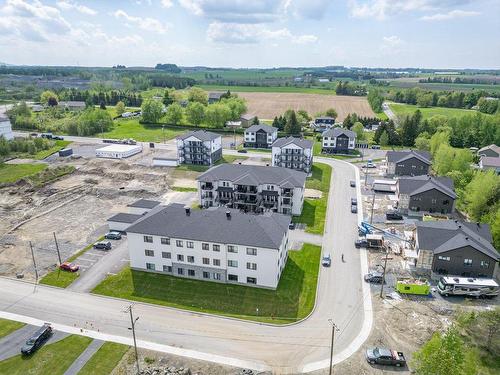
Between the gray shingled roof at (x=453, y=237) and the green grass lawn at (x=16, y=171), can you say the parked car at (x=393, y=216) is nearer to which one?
the gray shingled roof at (x=453, y=237)

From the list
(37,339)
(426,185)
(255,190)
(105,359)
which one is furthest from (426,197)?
(37,339)

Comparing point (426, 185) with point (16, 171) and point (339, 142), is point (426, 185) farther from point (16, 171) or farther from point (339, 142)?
point (16, 171)

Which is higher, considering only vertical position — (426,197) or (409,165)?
(409,165)

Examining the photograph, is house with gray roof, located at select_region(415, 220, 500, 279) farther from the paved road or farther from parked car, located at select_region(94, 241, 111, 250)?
parked car, located at select_region(94, 241, 111, 250)

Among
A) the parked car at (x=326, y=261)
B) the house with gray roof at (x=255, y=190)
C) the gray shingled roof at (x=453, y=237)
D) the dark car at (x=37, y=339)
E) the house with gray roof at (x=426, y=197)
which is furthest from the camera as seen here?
the house with gray roof at (x=426, y=197)

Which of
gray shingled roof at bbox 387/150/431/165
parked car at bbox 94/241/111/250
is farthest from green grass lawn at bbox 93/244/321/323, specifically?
gray shingled roof at bbox 387/150/431/165

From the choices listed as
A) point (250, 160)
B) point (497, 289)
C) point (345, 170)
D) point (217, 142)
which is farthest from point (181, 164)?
point (497, 289)

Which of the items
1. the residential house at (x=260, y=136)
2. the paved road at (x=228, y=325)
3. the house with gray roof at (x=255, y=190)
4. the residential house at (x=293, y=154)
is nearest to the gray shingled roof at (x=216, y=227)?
the paved road at (x=228, y=325)
